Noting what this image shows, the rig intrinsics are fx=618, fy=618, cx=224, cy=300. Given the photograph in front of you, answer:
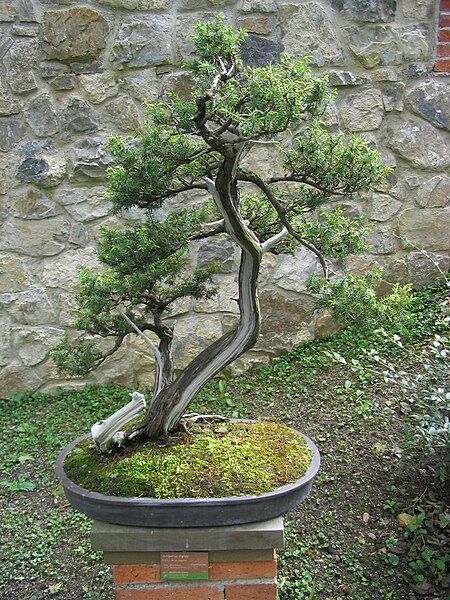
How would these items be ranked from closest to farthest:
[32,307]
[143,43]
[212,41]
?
1. [212,41]
2. [143,43]
3. [32,307]

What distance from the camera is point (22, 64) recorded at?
2.98 m

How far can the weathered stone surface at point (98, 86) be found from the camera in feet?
9.93

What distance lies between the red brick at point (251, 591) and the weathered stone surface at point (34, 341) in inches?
70.9

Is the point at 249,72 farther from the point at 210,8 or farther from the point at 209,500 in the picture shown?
the point at 210,8

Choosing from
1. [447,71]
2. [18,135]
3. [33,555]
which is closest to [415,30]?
[447,71]

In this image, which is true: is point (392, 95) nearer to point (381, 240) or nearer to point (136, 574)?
point (381, 240)

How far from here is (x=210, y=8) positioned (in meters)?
3.06

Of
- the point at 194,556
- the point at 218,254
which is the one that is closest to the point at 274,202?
the point at 194,556

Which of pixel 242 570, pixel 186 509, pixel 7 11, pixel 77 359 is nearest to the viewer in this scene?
pixel 186 509

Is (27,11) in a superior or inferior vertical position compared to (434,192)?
superior

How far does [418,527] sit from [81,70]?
2.51 meters

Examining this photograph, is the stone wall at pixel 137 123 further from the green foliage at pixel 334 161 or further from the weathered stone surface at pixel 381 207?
the green foliage at pixel 334 161

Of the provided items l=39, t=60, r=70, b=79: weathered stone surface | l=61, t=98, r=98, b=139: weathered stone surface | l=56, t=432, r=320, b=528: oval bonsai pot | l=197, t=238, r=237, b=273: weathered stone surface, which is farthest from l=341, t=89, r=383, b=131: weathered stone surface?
l=56, t=432, r=320, b=528: oval bonsai pot

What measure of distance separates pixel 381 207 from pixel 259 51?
3.42ft
